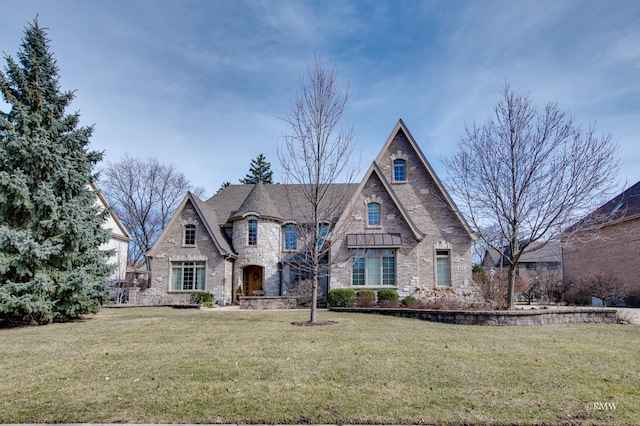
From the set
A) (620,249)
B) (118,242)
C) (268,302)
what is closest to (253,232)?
(268,302)

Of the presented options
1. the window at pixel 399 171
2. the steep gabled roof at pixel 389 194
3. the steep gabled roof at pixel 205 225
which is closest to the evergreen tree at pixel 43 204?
the steep gabled roof at pixel 205 225

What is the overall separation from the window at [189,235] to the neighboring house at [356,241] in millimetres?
58

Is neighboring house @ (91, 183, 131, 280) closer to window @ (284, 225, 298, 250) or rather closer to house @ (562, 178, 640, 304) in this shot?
window @ (284, 225, 298, 250)

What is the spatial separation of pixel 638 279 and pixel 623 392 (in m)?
22.7

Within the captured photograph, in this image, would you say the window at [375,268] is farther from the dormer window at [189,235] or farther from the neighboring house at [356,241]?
the dormer window at [189,235]

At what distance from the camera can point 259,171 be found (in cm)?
4938

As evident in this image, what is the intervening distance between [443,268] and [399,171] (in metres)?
5.84

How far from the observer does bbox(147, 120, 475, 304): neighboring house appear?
20.2m

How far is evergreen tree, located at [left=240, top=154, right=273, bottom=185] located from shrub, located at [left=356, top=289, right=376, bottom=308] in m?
32.0

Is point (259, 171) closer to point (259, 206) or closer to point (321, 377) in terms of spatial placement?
point (259, 206)

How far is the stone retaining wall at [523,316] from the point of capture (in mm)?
12016

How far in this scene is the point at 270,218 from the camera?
23.4 meters

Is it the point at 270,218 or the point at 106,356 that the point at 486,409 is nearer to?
the point at 106,356

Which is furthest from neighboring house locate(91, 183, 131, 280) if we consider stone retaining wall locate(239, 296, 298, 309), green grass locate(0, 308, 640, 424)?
green grass locate(0, 308, 640, 424)
